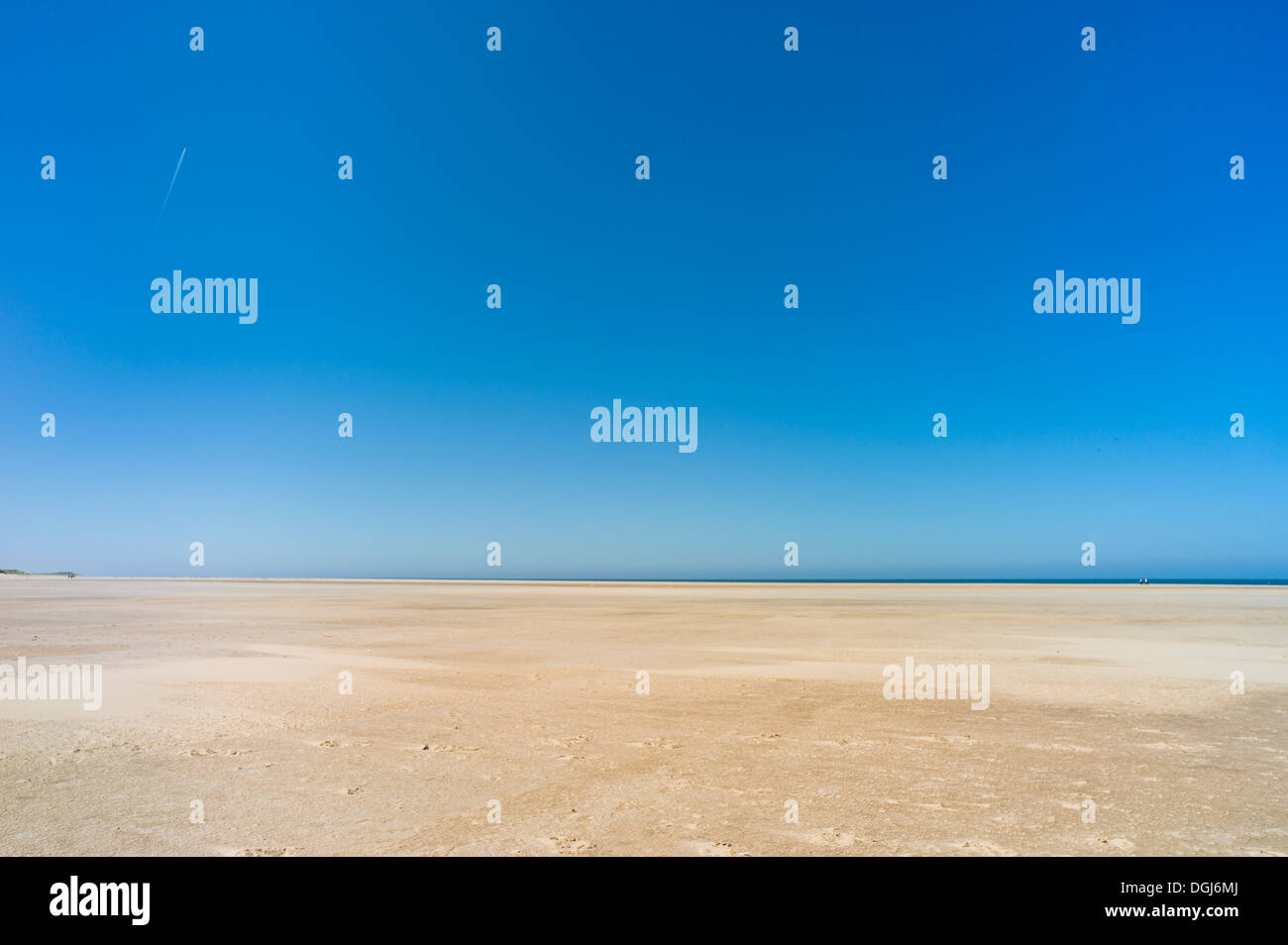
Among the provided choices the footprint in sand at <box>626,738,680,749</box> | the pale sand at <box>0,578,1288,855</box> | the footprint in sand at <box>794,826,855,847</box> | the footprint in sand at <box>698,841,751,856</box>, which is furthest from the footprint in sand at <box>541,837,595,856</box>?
the footprint in sand at <box>626,738,680,749</box>

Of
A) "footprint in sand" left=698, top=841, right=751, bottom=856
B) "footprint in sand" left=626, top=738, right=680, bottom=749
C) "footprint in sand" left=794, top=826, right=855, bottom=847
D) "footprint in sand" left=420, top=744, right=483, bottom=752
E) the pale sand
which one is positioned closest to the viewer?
"footprint in sand" left=698, top=841, right=751, bottom=856

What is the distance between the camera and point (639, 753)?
415 inches

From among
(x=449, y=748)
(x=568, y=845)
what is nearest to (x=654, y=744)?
(x=449, y=748)

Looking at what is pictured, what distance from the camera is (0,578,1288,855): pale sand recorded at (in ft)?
24.0

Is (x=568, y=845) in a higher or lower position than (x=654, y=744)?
higher

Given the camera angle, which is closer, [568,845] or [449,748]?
[568,845]

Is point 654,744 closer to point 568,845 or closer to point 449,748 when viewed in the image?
point 449,748

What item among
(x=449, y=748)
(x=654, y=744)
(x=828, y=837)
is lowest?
(x=654, y=744)

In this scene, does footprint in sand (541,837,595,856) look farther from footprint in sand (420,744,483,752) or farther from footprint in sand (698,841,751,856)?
footprint in sand (420,744,483,752)

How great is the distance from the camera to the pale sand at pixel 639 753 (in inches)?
288
